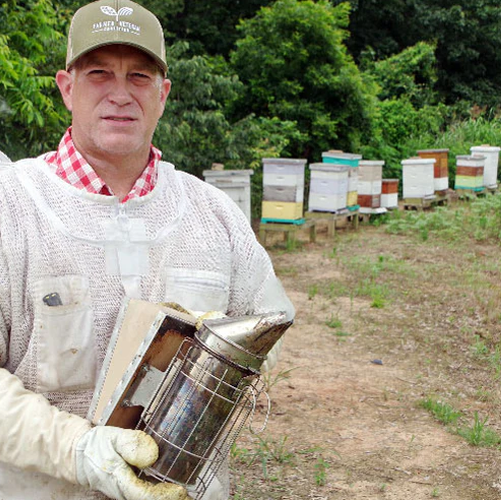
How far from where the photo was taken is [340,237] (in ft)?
32.3

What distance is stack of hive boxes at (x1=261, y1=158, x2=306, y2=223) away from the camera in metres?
8.68

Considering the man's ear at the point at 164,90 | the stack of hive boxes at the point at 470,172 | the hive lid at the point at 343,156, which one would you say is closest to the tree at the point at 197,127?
the hive lid at the point at 343,156

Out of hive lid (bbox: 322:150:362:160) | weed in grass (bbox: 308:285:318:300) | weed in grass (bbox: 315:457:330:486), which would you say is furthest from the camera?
hive lid (bbox: 322:150:362:160)

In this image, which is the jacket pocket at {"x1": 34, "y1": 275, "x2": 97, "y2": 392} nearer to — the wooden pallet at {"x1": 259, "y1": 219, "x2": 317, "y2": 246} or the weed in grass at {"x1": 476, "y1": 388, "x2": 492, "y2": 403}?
the weed in grass at {"x1": 476, "y1": 388, "x2": 492, "y2": 403}

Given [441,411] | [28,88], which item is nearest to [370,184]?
[28,88]

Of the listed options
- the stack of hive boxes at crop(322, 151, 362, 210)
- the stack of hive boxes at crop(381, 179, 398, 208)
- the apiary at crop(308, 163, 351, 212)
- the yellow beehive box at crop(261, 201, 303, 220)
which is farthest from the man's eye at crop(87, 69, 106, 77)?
the stack of hive boxes at crop(381, 179, 398, 208)

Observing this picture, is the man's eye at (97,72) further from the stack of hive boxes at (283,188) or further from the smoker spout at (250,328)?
the stack of hive boxes at (283,188)

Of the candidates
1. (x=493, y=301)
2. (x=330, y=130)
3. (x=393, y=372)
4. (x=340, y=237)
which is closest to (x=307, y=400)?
(x=393, y=372)

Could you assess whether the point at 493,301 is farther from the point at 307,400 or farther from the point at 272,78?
the point at 272,78

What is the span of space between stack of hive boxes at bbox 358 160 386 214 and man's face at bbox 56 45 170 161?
8.59m

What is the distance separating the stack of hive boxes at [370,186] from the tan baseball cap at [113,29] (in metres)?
8.60

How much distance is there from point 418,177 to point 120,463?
33.9 feet

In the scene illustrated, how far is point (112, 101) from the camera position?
188 centimetres

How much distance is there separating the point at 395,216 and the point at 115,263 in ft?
31.0
